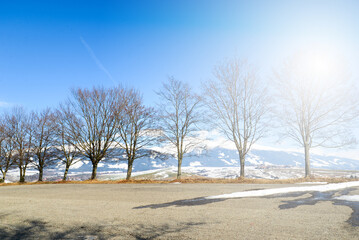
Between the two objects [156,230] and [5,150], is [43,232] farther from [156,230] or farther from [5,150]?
[5,150]

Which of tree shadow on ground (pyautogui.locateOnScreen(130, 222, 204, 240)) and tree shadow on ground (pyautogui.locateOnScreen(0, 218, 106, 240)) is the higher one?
tree shadow on ground (pyautogui.locateOnScreen(130, 222, 204, 240))

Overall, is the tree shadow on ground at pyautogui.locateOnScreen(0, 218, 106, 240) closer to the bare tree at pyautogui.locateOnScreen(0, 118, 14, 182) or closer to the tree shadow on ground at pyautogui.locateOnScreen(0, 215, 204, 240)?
the tree shadow on ground at pyautogui.locateOnScreen(0, 215, 204, 240)

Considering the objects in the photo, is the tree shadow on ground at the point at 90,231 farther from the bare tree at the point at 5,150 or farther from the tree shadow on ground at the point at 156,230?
the bare tree at the point at 5,150

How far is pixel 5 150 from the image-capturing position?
1296 inches

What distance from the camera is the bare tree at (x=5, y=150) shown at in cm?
3027

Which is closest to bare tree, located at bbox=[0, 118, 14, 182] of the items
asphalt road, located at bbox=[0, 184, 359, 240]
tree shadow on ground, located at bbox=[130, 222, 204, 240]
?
asphalt road, located at bbox=[0, 184, 359, 240]

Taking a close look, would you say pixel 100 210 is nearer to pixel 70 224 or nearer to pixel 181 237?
pixel 70 224

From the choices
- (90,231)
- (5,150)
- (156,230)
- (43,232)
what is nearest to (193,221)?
(156,230)

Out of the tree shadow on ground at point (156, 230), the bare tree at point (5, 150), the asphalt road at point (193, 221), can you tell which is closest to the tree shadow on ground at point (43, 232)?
the asphalt road at point (193, 221)

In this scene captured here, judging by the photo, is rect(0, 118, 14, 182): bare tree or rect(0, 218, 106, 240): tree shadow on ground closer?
rect(0, 218, 106, 240): tree shadow on ground

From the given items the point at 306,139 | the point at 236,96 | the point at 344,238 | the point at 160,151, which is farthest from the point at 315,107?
the point at 344,238

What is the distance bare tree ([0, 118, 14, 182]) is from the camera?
30273 mm

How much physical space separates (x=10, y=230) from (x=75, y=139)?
761 inches

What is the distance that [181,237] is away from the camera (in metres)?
3.36
